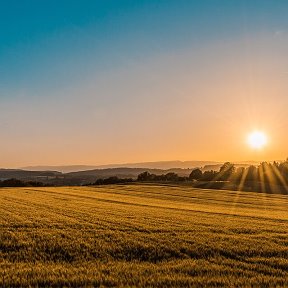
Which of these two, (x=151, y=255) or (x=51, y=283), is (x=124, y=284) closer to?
(x=51, y=283)

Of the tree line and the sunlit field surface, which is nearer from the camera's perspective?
the sunlit field surface

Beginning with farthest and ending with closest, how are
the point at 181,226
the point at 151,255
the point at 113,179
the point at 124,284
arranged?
the point at 113,179 < the point at 181,226 < the point at 151,255 < the point at 124,284

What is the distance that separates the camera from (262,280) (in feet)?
35.8

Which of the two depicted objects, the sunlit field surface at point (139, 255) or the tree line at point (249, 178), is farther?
the tree line at point (249, 178)

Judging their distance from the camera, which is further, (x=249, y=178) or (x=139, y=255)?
(x=249, y=178)

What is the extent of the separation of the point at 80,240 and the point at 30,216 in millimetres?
9494

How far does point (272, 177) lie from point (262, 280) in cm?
10237

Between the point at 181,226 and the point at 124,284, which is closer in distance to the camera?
the point at 124,284

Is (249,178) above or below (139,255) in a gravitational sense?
above

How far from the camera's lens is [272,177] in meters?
108

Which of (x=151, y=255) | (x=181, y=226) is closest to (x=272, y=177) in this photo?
(x=181, y=226)

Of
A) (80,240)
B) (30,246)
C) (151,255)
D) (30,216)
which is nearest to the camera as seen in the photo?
(151,255)

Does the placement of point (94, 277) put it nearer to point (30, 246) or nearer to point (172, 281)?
point (172, 281)

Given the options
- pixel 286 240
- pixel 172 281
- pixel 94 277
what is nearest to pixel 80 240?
pixel 94 277
